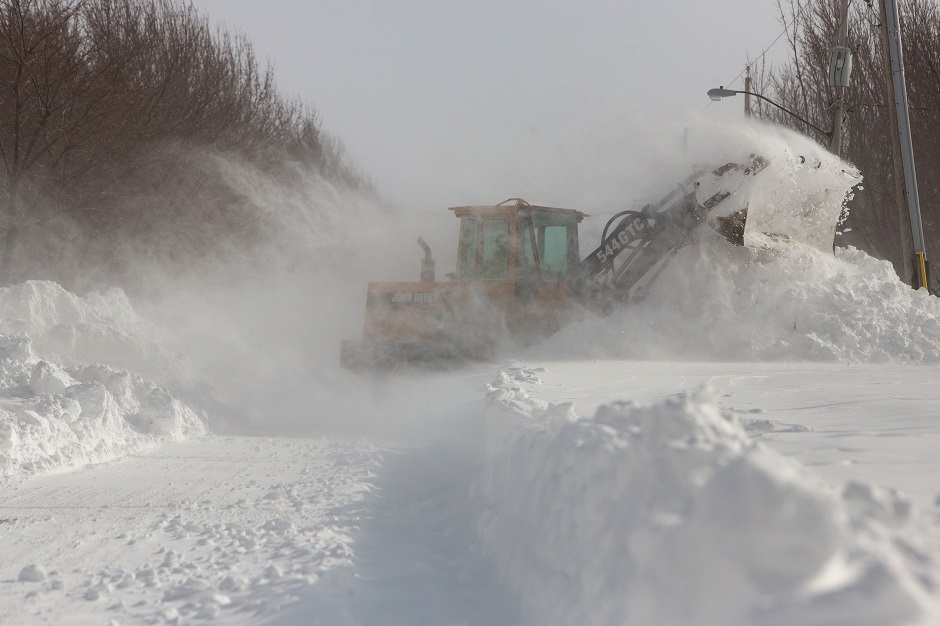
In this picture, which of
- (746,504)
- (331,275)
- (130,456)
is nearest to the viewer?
(746,504)

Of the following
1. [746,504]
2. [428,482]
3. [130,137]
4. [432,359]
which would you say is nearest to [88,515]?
[428,482]

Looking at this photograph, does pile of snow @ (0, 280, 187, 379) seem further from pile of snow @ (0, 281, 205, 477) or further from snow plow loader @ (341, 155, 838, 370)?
snow plow loader @ (341, 155, 838, 370)

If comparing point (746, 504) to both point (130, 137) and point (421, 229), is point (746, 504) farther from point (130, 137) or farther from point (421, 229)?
point (130, 137)

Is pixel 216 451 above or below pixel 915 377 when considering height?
below

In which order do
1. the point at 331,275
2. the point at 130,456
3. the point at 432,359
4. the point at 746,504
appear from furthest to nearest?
1. the point at 331,275
2. the point at 432,359
3. the point at 130,456
4. the point at 746,504

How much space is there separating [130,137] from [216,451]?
8572mm

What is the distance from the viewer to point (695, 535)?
1.97m

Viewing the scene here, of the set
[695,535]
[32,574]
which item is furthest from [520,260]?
[695,535]

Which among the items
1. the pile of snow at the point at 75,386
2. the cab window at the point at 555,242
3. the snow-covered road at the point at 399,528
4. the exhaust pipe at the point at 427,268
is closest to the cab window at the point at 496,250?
the cab window at the point at 555,242

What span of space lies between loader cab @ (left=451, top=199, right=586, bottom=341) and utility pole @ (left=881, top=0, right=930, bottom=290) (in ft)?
19.3

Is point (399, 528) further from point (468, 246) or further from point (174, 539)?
point (468, 246)

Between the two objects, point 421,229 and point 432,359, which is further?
point 421,229

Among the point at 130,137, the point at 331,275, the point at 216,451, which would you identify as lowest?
the point at 216,451

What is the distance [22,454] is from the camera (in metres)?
5.27
